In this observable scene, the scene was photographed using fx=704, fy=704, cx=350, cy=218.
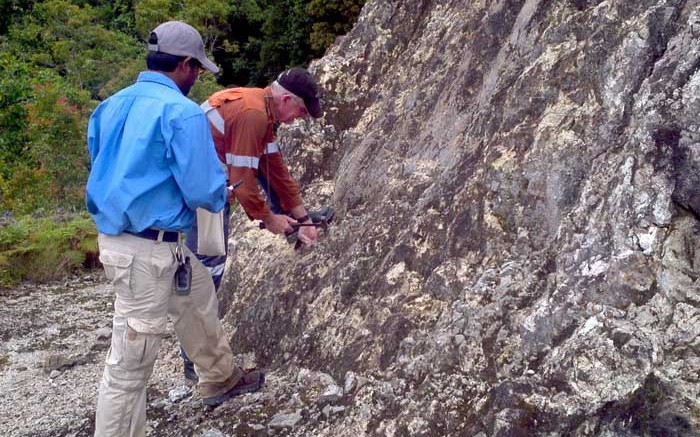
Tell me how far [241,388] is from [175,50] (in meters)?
2.16

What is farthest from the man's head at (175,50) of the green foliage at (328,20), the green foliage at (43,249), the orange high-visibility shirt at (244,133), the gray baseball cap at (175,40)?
the green foliage at (328,20)

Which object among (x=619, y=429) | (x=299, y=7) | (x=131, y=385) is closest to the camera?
(x=619, y=429)

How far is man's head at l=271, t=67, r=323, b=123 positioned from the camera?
438 centimetres

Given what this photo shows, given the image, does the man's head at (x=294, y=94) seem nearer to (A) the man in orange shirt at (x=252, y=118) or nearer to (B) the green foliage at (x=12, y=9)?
(A) the man in orange shirt at (x=252, y=118)

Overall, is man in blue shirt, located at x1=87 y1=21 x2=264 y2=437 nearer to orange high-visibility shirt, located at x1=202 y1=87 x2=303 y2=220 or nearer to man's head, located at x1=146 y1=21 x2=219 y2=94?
man's head, located at x1=146 y1=21 x2=219 y2=94

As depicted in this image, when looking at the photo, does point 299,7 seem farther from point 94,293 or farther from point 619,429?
point 619,429

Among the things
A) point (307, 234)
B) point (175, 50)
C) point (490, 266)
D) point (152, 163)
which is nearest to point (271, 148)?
point (307, 234)

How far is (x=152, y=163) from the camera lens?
3.52 meters

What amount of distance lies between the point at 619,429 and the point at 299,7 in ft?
65.3

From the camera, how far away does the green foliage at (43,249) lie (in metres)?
8.92

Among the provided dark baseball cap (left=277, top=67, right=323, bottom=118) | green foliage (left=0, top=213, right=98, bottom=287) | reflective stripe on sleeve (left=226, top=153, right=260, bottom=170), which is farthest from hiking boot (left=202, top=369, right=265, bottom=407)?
green foliage (left=0, top=213, right=98, bottom=287)

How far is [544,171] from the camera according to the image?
3.93 metres

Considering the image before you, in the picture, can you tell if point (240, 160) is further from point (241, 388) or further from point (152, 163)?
point (241, 388)

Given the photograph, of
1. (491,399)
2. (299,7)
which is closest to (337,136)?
(491,399)
